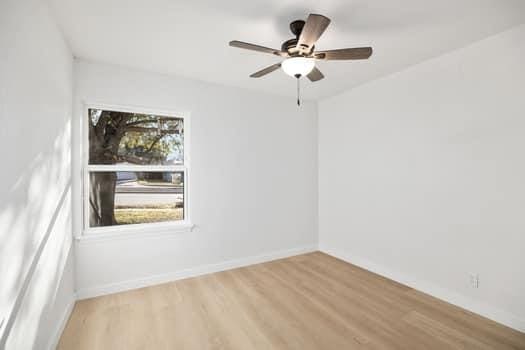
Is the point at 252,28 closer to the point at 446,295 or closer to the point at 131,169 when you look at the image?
the point at 131,169

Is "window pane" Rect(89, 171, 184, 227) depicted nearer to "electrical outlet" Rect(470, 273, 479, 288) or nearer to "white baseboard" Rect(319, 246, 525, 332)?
"white baseboard" Rect(319, 246, 525, 332)

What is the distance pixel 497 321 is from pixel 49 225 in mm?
3743

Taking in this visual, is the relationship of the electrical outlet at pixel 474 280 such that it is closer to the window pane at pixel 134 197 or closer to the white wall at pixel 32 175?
the window pane at pixel 134 197

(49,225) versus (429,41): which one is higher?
(429,41)

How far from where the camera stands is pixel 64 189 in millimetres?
2256

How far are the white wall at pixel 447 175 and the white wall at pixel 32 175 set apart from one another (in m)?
3.33

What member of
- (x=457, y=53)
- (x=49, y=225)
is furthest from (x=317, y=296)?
(x=457, y=53)

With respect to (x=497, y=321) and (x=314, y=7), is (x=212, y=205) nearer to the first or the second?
(x=314, y=7)

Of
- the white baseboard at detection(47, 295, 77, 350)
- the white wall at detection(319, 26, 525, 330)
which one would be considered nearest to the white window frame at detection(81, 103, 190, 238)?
the white baseboard at detection(47, 295, 77, 350)

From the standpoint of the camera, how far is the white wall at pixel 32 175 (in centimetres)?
117

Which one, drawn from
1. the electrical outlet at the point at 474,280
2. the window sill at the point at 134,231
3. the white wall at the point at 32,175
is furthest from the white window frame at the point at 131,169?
the electrical outlet at the point at 474,280

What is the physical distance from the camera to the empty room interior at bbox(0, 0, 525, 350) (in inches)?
68.8

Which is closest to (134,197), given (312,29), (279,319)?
(279,319)

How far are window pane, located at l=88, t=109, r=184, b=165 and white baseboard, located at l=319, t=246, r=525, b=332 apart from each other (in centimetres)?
281
